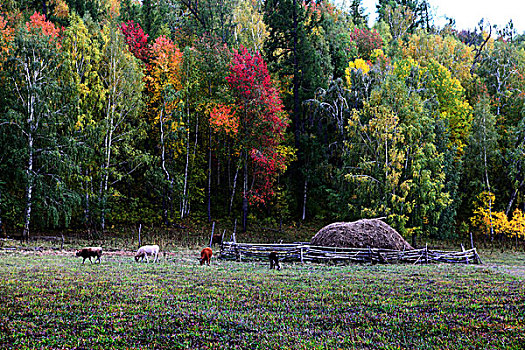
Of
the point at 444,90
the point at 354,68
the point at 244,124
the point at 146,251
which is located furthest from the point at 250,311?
the point at 444,90

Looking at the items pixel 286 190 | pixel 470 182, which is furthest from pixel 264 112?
pixel 470 182

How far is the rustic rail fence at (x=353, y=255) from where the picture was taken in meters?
23.8

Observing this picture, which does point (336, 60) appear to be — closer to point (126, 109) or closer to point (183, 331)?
point (126, 109)

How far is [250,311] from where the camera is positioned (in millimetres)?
10125

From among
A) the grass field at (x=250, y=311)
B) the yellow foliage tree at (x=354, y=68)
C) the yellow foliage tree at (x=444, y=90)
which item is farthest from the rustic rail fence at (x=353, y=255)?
the yellow foliage tree at (x=354, y=68)

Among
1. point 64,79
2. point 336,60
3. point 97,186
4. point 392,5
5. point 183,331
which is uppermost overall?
point 392,5

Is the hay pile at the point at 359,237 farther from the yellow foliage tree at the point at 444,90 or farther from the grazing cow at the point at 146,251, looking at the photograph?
the yellow foliage tree at the point at 444,90

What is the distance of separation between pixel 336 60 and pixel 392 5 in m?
21.7

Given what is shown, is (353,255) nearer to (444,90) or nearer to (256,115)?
(256,115)

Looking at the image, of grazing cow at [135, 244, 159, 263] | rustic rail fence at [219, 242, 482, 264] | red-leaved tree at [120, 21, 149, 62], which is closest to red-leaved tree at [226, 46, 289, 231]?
red-leaved tree at [120, 21, 149, 62]

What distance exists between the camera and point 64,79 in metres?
32.9

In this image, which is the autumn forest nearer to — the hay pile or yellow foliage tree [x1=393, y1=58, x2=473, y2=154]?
yellow foliage tree [x1=393, y1=58, x2=473, y2=154]

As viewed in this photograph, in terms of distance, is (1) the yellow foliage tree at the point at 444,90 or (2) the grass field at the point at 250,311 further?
(1) the yellow foliage tree at the point at 444,90

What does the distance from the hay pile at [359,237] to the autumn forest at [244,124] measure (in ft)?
22.4
